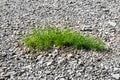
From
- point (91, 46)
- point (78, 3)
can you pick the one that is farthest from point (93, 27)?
point (78, 3)

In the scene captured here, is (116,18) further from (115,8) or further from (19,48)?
(19,48)

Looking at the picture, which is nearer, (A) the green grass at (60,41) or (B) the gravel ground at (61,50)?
(B) the gravel ground at (61,50)

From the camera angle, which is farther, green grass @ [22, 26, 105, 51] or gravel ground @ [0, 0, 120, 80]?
green grass @ [22, 26, 105, 51]

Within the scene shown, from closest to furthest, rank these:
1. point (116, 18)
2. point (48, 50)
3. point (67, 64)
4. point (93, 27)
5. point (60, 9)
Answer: point (67, 64), point (48, 50), point (93, 27), point (116, 18), point (60, 9)

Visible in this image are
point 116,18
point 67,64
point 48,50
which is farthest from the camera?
point 116,18
